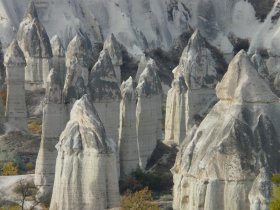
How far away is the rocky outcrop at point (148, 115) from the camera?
42.4 metres

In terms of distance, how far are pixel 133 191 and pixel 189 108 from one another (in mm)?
7806

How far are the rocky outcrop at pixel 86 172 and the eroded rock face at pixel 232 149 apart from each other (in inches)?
110

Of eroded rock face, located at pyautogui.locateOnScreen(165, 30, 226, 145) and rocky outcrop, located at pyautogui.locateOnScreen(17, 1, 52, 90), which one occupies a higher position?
rocky outcrop, located at pyautogui.locateOnScreen(17, 1, 52, 90)

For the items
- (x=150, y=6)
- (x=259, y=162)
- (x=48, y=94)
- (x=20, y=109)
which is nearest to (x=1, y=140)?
(x=20, y=109)

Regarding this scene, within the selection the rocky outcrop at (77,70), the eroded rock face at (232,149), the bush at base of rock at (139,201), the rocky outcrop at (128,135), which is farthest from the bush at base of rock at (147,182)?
the eroded rock face at (232,149)

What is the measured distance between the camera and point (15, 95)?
46.2m

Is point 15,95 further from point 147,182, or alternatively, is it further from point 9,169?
point 147,182

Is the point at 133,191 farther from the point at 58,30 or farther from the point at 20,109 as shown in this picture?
the point at 58,30

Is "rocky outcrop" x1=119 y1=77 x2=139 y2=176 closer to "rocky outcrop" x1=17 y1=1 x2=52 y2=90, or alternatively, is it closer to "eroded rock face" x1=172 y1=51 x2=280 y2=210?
"eroded rock face" x1=172 y1=51 x2=280 y2=210

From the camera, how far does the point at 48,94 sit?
39.2 meters

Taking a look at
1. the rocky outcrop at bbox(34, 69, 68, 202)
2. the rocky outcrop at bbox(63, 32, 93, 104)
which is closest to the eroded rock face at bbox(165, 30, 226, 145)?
the rocky outcrop at bbox(63, 32, 93, 104)

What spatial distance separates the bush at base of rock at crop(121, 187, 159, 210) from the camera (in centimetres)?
3183

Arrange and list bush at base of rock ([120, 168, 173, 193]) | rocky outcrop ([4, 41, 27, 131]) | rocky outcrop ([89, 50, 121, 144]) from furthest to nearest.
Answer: rocky outcrop ([4, 41, 27, 131]), rocky outcrop ([89, 50, 121, 144]), bush at base of rock ([120, 168, 173, 193])

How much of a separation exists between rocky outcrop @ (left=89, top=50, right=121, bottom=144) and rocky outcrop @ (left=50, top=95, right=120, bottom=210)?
7.22 metres
